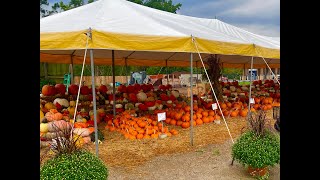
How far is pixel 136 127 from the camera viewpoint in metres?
7.45

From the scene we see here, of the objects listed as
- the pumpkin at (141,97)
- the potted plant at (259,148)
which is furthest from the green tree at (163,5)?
the potted plant at (259,148)

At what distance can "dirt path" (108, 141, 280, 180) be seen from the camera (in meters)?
4.99

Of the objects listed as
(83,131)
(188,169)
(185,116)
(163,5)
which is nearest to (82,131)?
(83,131)

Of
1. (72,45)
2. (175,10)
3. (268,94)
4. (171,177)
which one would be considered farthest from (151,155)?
(175,10)

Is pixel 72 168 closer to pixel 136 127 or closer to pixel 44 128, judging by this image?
pixel 44 128

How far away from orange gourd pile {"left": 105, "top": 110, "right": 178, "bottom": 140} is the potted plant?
2883 millimetres

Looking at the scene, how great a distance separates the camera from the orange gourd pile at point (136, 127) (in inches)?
289

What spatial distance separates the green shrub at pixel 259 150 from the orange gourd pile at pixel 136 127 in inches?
117

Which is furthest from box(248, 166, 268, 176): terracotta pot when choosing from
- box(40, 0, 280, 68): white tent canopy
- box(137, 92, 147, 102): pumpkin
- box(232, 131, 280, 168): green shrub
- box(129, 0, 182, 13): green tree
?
box(129, 0, 182, 13): green tree

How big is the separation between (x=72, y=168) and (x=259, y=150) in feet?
9.00

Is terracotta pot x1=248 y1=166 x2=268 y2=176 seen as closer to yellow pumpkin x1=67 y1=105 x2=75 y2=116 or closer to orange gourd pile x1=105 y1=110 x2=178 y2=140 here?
orange gourd pile x1=105 y1=110 x2=178 y2=140

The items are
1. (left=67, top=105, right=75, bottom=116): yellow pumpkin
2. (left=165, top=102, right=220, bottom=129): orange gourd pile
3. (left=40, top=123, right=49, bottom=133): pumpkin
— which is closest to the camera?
(left=40, top=123, right=49, bottom=133): pumpkin

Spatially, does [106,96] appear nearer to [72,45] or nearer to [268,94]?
[72,45]

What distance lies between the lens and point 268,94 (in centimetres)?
1401
